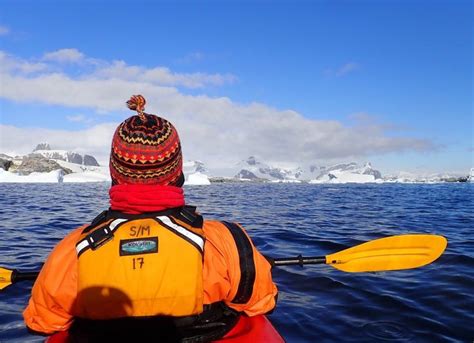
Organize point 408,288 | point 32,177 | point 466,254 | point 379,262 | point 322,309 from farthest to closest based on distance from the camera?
point 32,177 < point 466,254 < point 408,288 < point 322,309 < point 379,262

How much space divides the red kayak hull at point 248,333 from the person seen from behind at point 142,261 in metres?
0.20

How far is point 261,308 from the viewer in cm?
264

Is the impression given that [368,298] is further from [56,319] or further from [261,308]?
[56,319]

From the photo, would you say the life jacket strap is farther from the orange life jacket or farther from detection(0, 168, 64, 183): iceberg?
detection(0, 168, 64, 183): iceberg

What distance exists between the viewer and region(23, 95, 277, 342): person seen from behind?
6.95 feet

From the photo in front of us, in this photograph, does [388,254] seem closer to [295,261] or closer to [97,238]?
[295,261]

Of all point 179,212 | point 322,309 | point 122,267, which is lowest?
point 322,309

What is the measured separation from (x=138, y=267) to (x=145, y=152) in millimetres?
644

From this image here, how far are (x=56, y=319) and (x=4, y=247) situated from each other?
6605 mm

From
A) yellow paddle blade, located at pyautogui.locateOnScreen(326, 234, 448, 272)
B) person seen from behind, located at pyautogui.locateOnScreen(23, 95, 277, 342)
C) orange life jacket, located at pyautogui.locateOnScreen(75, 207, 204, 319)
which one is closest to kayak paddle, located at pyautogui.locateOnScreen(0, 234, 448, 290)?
yellow paddle blade, located at pyautogui.locateOnScreen(326, 234, 448, 272)

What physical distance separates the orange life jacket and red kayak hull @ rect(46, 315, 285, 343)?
483mm

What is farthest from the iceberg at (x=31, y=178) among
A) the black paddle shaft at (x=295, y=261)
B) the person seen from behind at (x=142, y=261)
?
the person seen from behind at (x=142, y=261)

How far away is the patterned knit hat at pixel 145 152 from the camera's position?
7.10ft

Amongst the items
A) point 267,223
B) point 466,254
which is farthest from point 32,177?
point 466,254
